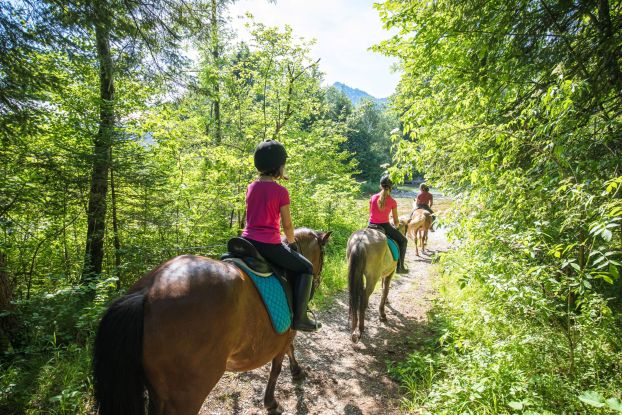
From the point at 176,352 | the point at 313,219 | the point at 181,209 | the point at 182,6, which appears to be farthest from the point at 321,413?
the point at 313,219

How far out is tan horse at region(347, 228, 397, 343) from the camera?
5.16 m

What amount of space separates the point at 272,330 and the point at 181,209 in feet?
15.7

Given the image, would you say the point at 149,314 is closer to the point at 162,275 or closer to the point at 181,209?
the point at 162,275

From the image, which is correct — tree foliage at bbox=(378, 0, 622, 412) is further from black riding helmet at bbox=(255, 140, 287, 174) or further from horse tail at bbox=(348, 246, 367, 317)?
black riding helmet at bbox=(255, 140, 287, 174)

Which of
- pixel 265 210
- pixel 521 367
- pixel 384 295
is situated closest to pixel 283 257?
pixel 265 210

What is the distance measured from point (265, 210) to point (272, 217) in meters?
0.11

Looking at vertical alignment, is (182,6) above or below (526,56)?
above

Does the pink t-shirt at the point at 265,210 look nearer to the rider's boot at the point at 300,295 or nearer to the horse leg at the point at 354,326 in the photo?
the rider's boot at the point at 300,295

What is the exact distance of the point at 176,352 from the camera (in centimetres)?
201

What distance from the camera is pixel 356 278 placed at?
5176 mm

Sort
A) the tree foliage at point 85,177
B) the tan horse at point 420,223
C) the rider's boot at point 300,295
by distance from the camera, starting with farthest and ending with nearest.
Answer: the tan horse at point 420,223, the tree foliage at point 85,177, the rider's boot at point 300,295

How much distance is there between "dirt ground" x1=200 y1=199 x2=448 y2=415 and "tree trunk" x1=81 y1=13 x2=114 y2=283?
312 cm

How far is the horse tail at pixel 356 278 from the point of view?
5145mm

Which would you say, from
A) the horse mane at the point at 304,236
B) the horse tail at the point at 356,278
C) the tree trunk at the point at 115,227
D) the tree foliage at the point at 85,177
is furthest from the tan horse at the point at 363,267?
the tree trunk at the point at 115,227
